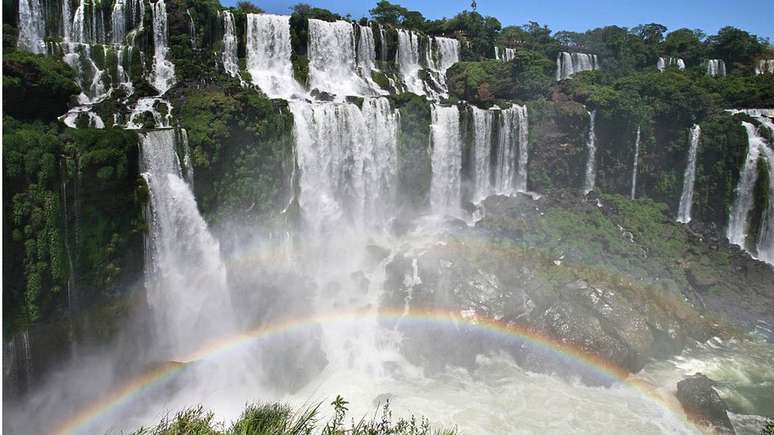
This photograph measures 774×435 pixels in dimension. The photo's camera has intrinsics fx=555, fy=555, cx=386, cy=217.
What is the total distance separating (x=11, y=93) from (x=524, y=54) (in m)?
30.9

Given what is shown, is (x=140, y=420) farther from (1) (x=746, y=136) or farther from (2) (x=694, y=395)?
(1) (x=746, y=136)

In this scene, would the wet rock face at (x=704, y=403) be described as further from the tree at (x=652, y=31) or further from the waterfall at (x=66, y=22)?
the tree at (x=652, y=31)

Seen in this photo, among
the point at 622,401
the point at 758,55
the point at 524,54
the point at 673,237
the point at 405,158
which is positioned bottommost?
the point at 622,401

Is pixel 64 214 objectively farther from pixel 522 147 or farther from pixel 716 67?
pixel 716 67

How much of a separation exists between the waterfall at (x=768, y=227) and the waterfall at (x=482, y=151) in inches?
558

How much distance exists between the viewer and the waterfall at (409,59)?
3962 cm

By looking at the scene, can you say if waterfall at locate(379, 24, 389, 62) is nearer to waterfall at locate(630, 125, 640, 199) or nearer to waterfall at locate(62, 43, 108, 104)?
waterfall at locate(630, 125, 640, 199)

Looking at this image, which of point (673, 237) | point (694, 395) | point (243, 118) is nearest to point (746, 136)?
point (673, 237)

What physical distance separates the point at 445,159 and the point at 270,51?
1317 cm

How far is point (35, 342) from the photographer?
1589cm

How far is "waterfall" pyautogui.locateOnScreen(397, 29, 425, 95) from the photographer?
130 ft

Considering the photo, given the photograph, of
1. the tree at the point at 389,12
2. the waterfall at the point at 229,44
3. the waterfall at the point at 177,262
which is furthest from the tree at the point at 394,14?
the waterfall at the point at 177,262

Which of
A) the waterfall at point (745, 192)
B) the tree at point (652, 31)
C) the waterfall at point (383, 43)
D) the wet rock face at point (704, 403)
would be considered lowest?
the wet rock face at point (704, 403)

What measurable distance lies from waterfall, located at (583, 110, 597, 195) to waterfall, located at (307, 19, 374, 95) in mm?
13786
